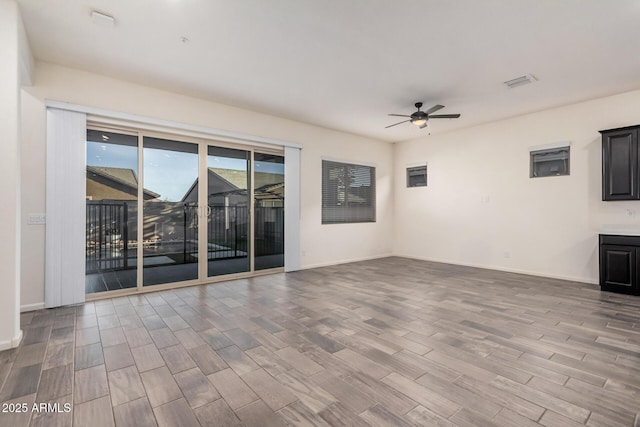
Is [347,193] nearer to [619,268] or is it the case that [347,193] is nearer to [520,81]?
[520,81]

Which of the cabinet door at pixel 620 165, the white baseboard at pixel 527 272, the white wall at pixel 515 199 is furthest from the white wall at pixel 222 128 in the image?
the cabinet door at pixel 620 165

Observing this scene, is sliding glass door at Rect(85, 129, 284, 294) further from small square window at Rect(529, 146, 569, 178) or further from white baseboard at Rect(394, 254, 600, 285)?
small square window at Rect(529, 146, 569, 178)

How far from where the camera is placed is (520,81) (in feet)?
13.3

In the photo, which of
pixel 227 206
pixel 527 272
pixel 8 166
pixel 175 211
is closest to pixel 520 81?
pixel 527 272

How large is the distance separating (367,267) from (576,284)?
11.3 ft

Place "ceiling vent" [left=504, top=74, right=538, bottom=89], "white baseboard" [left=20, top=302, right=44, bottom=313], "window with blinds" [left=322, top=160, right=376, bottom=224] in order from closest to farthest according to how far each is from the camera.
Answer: "white baseboard" [left=20, top=302, right=44, bottom=313] < "ceiling vent" [left=504, top=74, right=538, bottom=89] < "window with blinds" [left=322, top=160, right=376, bottom=224]

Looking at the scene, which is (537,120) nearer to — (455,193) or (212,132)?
(455,193)

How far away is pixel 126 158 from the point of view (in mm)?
4234

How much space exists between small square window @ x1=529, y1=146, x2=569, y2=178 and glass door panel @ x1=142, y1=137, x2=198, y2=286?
605cm

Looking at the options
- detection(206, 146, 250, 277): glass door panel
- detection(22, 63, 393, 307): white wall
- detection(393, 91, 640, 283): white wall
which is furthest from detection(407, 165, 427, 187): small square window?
detection(206, 146, 250, 277): glass door panel

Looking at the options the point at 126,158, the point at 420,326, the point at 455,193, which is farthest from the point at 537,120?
the point at 126,158

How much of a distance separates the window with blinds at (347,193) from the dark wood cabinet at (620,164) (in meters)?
4.20

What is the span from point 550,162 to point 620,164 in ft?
3.21

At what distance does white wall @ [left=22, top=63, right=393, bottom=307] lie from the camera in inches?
137
